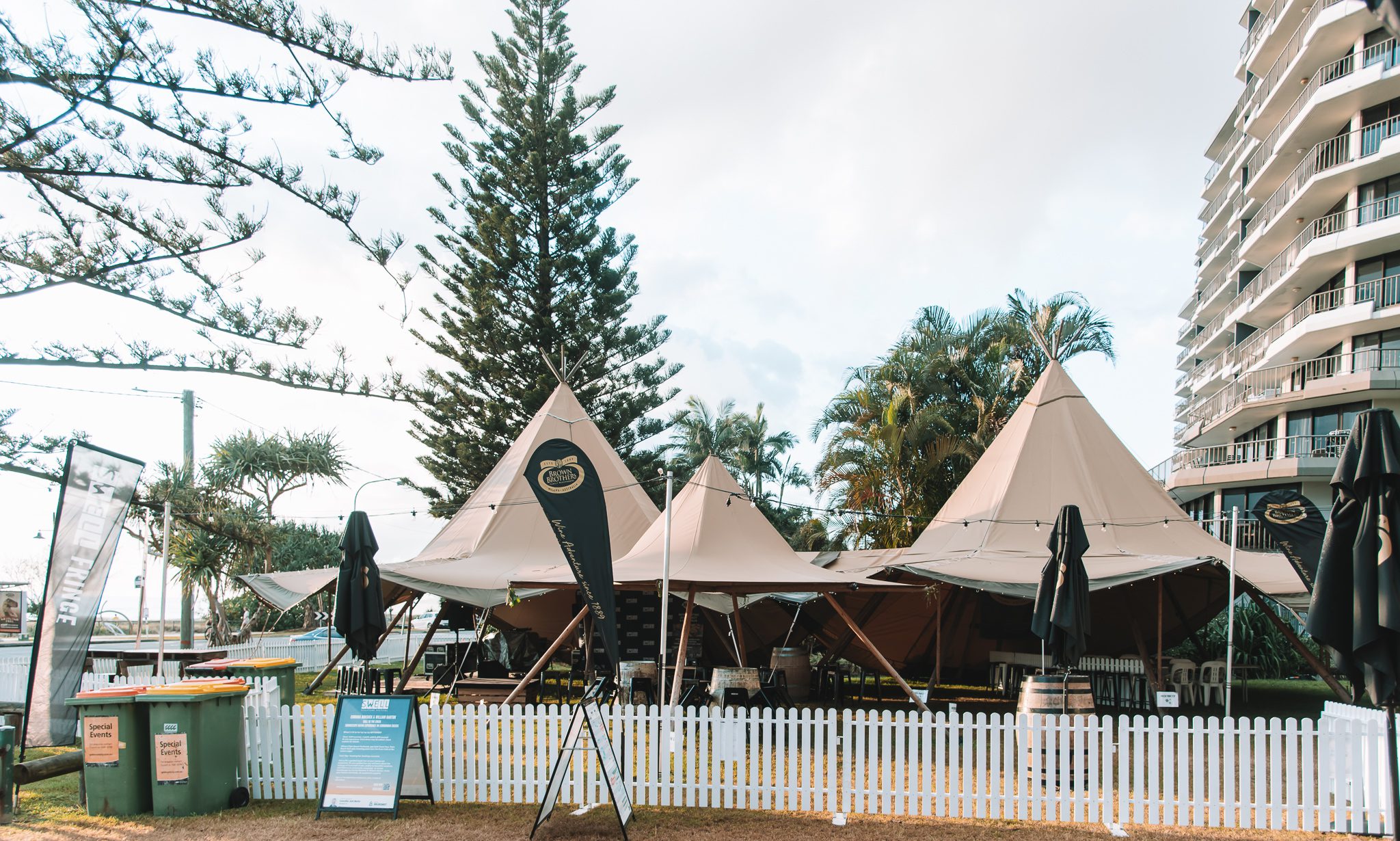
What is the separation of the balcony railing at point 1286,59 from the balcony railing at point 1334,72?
37.9 inches

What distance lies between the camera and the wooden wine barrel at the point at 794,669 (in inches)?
578

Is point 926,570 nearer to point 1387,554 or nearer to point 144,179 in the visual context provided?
point 1387,554

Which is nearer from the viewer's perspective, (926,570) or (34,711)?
(34,711)

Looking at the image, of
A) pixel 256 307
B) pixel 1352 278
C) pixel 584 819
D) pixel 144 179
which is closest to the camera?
pixel 584 819

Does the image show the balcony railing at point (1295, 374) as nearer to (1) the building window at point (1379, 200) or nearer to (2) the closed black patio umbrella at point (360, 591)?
(1) the building window at point (1379, 200)

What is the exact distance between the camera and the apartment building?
91.2ft

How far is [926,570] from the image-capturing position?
43.8 feet

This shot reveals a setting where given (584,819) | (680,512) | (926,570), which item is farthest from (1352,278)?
(584,819)

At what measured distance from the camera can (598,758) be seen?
727 centimetres

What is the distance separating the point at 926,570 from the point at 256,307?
854cm

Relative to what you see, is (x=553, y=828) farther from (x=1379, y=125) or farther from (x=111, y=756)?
(x=1379, y=125)

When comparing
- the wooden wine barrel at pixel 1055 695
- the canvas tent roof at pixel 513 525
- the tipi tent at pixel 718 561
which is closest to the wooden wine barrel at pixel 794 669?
the tipi tent at pixel 718 561

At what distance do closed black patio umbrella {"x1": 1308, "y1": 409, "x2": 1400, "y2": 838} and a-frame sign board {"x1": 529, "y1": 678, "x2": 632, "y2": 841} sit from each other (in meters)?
4.44

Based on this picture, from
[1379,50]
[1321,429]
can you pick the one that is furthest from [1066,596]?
[1379,50]
